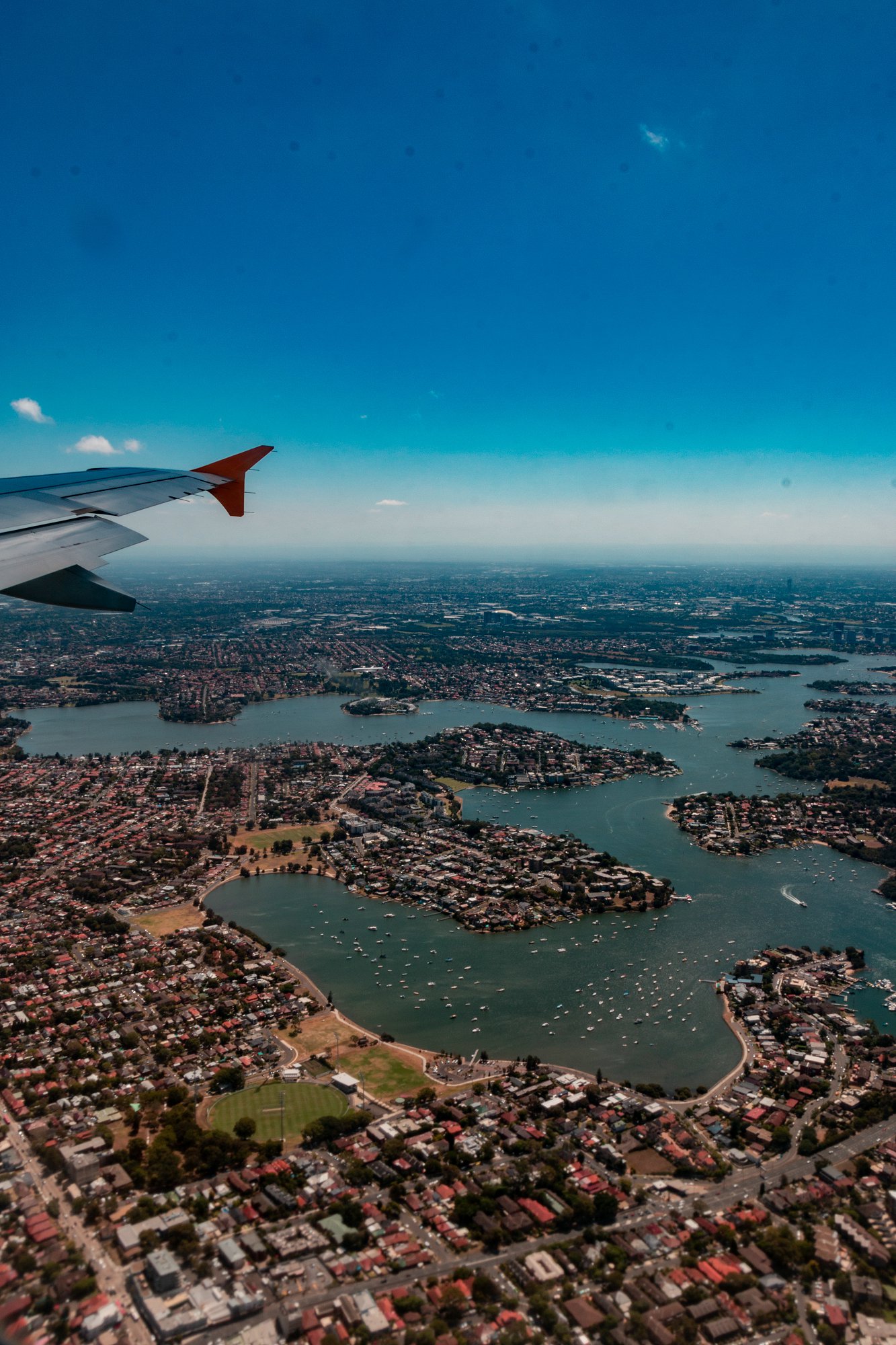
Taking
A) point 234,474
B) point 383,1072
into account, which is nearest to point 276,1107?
point 383,1072

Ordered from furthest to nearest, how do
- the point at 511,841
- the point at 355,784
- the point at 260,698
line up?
1. the point at 260,698
2. the point at 355,784
3. the point at 511,841

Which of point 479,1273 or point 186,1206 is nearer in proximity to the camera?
point 479,1273

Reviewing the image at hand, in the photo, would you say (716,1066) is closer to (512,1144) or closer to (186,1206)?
(512,1144)

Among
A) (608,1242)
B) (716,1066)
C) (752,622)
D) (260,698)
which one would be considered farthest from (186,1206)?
(752,622)

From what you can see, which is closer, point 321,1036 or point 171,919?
point 321,1036

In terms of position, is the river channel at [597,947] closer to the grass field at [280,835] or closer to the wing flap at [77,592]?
the grass field at [280,835]

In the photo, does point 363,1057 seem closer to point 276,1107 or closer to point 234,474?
point 276,1107

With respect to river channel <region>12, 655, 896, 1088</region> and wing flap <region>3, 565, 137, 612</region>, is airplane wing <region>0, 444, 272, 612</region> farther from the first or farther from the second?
river channel <region>12, 655, 896, 1088</region>
